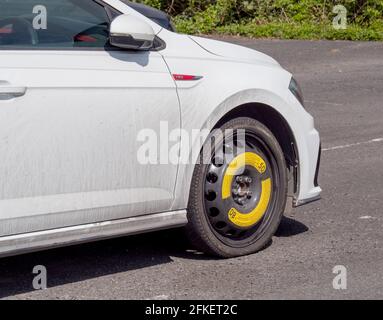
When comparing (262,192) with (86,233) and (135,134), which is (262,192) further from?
(86,233)

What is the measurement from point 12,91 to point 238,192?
1.76 meters

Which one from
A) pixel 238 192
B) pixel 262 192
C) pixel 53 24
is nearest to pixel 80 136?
pixel 53 24

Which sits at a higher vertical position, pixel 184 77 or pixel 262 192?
pixel 184 77

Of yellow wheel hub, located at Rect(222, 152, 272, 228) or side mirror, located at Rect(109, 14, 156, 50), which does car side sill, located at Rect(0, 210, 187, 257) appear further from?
side mirror, located at Rect(109, 14, 156, 50)

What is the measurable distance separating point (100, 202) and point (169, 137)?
57cm

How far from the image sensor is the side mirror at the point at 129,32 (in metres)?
5.74

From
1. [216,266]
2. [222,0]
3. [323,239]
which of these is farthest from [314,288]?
[222,0]

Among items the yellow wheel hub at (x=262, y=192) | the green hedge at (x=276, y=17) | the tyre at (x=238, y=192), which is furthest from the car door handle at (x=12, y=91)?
the green hedge at (x=276, y=17)

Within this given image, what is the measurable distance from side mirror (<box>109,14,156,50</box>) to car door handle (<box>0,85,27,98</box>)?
0.66 meters

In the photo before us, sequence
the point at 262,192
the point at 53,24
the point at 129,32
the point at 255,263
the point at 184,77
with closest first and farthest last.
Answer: the point at 129,32 < the point at 53,24 < the point at 184,77 < the point at 255,263 < the point at 262,192

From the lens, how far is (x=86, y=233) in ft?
18.9

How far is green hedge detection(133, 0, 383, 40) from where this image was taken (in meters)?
18.6

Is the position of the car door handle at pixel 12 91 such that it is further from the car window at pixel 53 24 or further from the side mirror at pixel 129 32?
the side mirror at pixel 129 32

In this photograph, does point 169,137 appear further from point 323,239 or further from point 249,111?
point 323,239
